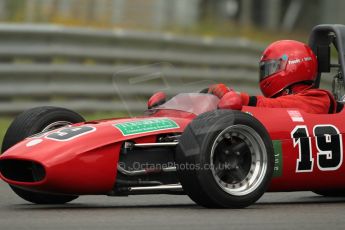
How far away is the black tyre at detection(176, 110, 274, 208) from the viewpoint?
23.1 feet

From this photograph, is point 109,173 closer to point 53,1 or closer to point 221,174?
point 221,174

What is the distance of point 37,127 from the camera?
308 inches

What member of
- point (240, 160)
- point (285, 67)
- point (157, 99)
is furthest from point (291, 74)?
point (240, 160)

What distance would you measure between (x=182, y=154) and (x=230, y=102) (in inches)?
23.4

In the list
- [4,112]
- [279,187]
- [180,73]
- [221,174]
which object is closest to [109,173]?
[221,174]

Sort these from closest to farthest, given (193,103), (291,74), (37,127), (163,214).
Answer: (163,214) → (37,127) → (193,103) → (291,74)

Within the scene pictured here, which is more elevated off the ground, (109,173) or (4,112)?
(109,173)

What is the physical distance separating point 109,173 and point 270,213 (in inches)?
43.4

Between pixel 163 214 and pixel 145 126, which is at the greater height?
pixel 145 126

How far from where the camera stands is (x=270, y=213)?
701 centimetres

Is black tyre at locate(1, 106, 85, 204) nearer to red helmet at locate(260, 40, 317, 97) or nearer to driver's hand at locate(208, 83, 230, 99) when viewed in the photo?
driver's hand at locate(208, 83, 230, 99)

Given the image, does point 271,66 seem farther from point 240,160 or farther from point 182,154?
point 182,154

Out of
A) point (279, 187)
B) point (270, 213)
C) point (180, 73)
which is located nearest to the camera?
point (270, 213)

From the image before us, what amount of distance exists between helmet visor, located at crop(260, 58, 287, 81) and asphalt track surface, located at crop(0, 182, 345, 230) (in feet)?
3.28
